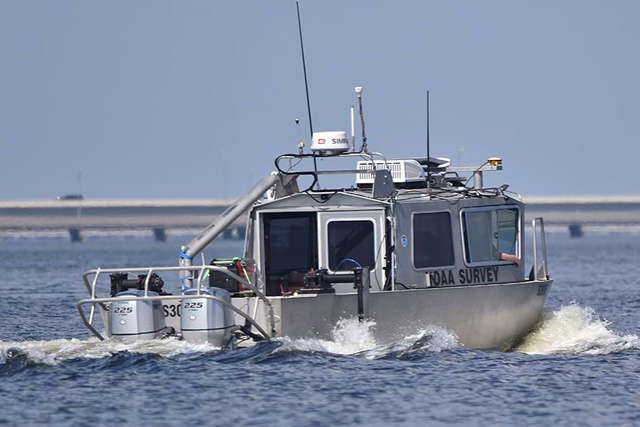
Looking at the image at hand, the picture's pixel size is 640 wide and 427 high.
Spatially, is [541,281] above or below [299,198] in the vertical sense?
below

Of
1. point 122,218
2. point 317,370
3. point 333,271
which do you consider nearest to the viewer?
point 317,370

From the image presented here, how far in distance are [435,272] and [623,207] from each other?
5235 inches

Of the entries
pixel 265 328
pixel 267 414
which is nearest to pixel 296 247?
pixel 265 328

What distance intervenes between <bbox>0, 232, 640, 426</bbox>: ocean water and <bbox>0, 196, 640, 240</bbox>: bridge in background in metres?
127

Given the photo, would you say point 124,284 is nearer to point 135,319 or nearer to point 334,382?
point 135,319

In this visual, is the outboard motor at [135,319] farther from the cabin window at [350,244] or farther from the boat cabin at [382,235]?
the cabin window at [350,244]

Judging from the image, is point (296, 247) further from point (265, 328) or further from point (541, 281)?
point (541, 281)

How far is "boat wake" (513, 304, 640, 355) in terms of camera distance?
23156 mm

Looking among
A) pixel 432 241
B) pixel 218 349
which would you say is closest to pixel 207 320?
pixel 218 349

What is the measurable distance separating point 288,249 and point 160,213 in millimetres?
130088

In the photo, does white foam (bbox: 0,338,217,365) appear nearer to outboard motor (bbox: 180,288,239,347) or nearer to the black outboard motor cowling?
outboard motor (bbox: 180,288,239,347)

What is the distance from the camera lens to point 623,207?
151500 millimetres

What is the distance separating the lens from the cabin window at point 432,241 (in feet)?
72.4

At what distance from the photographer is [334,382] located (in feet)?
62.5
